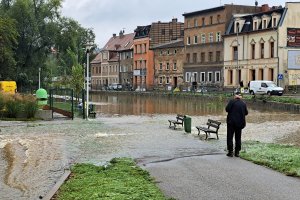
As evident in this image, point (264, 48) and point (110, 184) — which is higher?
point (264, 48)

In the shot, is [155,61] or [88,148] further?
[155,61]

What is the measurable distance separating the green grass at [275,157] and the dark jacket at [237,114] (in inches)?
40.5

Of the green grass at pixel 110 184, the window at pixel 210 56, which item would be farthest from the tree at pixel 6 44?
the green grass at pixel 110 184

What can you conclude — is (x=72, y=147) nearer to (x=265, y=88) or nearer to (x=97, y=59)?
(x=265, y=88)

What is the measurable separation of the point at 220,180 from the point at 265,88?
51.6 meters

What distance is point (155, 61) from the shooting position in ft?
351

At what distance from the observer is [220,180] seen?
12094 mm

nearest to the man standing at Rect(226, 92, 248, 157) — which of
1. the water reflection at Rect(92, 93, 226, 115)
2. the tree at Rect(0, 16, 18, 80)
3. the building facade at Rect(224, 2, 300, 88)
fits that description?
the water reflection at Rect(92, 93, 226, 115)

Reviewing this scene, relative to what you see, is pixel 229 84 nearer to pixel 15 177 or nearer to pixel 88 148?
pixel 88 148

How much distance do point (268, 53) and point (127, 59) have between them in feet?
175

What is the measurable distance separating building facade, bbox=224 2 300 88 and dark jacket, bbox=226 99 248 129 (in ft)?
178

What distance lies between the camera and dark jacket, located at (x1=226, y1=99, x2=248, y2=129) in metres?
16.1

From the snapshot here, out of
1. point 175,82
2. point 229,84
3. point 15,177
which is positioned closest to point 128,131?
point 15,177

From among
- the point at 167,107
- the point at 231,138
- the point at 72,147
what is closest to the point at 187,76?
the point at 167,107
